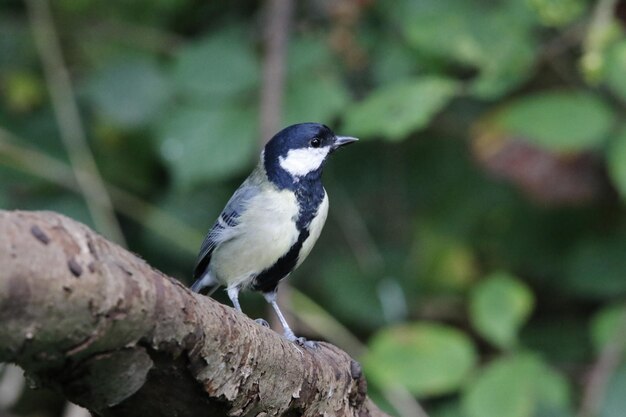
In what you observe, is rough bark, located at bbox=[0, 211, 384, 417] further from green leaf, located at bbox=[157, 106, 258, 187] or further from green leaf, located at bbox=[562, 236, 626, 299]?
green leaf, located at bbox=[562, 236, 626, 299]

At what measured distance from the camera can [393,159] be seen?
152 inches

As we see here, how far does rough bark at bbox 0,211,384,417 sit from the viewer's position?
A: 1.16 m

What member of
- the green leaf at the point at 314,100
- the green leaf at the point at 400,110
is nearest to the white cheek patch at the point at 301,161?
the green leaf at the point at 400,110

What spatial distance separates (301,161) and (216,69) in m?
0.84

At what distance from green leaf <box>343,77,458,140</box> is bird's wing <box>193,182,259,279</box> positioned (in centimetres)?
45

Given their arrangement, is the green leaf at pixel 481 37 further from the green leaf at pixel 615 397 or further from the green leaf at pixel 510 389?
the green leaf at pixel 615 397

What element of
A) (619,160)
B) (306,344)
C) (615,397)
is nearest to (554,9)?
(619,160)

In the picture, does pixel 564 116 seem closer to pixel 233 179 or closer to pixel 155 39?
pixel 233 179

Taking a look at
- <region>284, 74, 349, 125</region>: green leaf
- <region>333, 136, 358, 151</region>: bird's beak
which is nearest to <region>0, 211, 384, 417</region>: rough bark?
<region>333, 136, 358, 151</region>: bird's beak

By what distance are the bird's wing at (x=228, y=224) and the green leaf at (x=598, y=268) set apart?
1451mm

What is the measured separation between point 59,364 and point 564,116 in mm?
2299

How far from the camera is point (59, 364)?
4.17 feet

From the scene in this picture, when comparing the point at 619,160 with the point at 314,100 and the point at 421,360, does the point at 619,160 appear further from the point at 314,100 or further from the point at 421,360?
the point at 314,100

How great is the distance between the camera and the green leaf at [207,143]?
10.6ft
